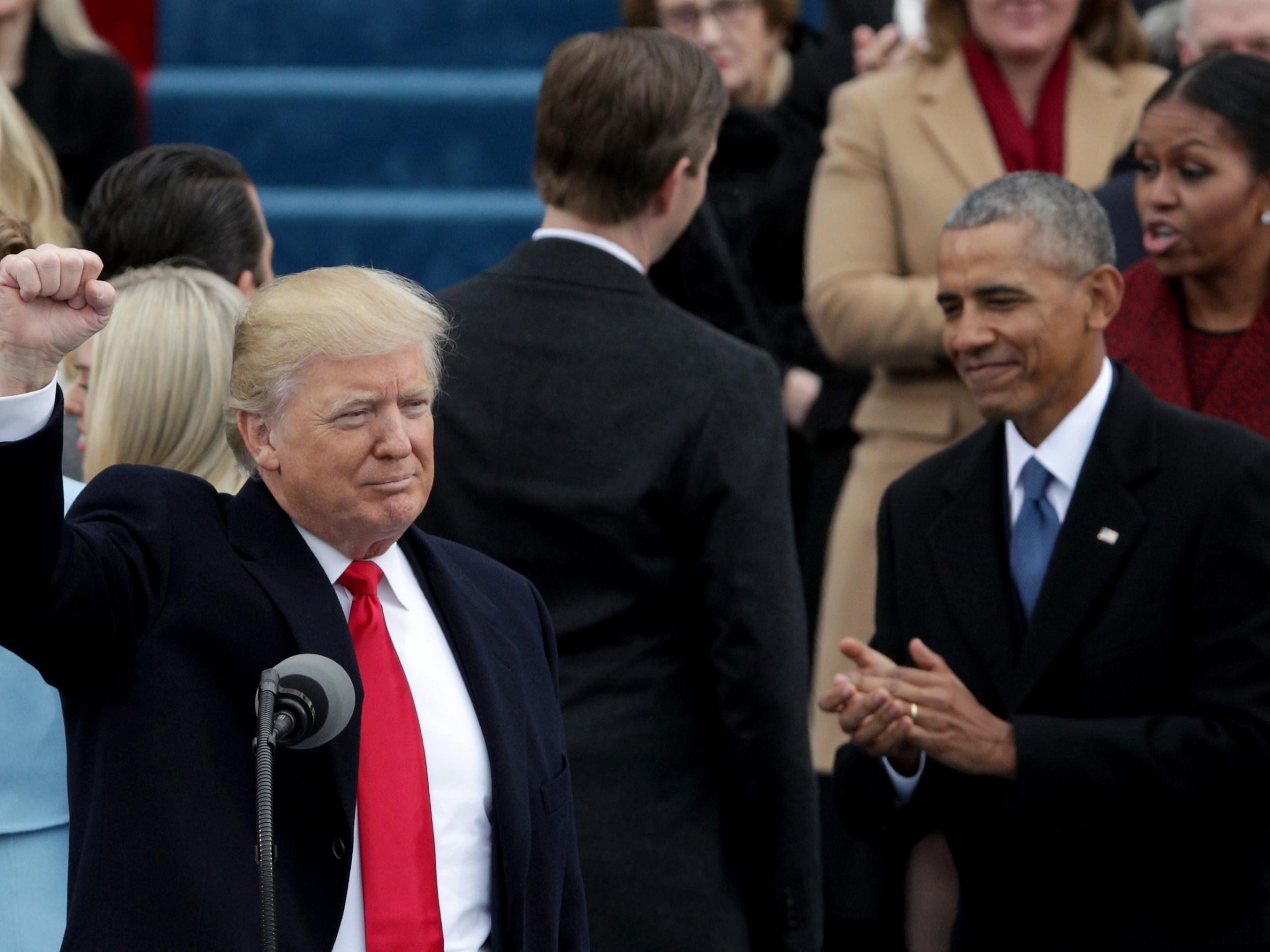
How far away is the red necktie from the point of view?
2.08 meters

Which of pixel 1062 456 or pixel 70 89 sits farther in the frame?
pixel 70 89

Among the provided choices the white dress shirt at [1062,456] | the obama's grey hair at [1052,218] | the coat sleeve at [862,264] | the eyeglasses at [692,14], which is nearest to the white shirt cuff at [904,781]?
the white dress shirt at [1062,456]

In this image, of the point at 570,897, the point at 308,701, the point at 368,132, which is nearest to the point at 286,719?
the point at 308,701

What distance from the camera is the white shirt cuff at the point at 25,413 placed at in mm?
1883

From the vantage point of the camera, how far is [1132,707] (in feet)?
8.93

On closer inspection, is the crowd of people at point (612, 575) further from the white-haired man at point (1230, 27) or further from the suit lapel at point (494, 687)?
the white-haired man at point (1230, 27)

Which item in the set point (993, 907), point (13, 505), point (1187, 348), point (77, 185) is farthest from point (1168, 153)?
point (77, 185)

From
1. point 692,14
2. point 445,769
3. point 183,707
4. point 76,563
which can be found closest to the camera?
point 76,563

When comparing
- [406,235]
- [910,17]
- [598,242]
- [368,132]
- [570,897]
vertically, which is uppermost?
[910,17]

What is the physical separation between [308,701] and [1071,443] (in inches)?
55.0

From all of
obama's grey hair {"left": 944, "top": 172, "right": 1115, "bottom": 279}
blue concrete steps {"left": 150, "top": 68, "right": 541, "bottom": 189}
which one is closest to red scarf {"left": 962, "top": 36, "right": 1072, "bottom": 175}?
obama's grey hair {"left": 944, "top": 172, "right": 1115, "bottom": 279}

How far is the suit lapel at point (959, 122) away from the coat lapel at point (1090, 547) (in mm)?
1464

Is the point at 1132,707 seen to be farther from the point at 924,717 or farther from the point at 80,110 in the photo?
the point at 80,110

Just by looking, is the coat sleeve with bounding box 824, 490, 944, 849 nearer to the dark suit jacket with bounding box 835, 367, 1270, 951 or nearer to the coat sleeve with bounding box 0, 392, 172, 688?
the dark suit jacket with bounding box 835, 367, 1270, 951
